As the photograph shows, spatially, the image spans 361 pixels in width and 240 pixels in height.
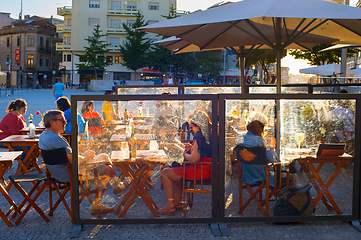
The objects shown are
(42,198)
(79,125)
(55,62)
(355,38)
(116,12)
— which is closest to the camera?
(79,125)

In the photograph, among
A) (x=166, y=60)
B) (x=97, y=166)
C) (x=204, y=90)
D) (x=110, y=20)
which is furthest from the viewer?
(x=110, y=20)

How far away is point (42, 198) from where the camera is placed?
18.0 ft

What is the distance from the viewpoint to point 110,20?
62.4 meters

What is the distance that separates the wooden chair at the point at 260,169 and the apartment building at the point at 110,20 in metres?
57.8

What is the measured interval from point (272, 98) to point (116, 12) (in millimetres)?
61530

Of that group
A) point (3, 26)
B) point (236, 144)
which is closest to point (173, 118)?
point (236, 144)

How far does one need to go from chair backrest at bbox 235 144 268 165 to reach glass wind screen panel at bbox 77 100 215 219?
1.20 ft

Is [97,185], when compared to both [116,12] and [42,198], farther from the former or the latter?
[116,12]

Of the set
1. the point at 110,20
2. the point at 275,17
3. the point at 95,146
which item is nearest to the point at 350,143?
the point at 275,17

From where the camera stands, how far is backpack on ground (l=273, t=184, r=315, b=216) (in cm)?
447

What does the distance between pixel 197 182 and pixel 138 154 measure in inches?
31.1

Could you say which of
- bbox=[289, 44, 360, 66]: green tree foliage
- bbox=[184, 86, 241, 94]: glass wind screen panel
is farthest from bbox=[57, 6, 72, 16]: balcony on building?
bbox=[184, 86, 241, 94]: glass wind screen panel

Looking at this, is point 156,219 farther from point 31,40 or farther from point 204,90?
point 31,40

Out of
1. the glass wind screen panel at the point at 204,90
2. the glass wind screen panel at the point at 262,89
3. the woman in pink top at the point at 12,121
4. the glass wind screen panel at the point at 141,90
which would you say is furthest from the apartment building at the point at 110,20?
the woman in pink top at the point at 12,121
